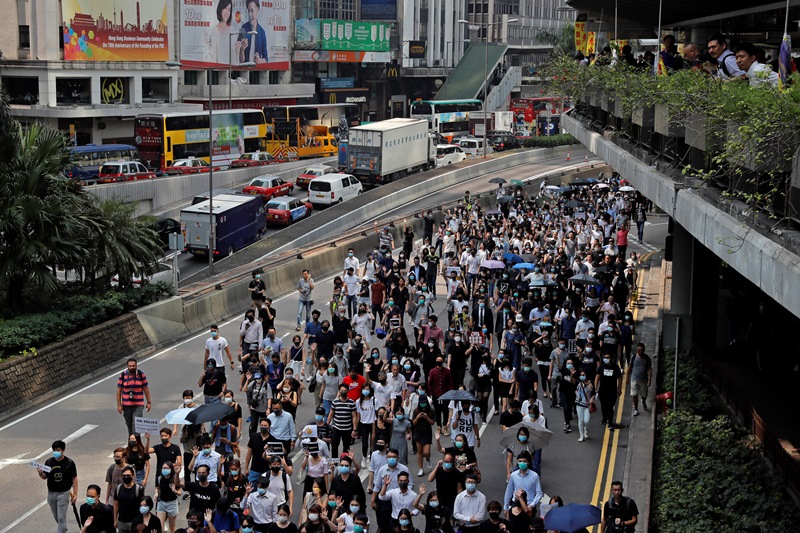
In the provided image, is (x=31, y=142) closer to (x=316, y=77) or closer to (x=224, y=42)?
(x=224, y=42)

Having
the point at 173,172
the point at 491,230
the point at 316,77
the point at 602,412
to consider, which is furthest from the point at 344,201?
the point at 316,77

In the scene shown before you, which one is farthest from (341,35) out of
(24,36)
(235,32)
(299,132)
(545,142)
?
(24,36)

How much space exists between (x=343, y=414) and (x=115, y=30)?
205ft

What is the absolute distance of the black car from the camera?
255 feet

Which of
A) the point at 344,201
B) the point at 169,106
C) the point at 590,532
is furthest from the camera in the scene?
the point at 169,106

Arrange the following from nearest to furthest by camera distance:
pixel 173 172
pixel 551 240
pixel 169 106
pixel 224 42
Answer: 1. pixel 551 240
2. pixel 173 172
3. pixel 169 106
4. pixel 224 42

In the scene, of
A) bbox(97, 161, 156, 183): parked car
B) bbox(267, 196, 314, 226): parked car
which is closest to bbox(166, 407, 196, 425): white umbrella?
bbox(267, 196, 314, 226): parked car

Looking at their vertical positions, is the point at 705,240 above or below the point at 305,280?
above

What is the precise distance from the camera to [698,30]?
3494cm

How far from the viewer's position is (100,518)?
13906mm

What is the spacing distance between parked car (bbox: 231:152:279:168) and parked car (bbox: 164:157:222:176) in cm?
324

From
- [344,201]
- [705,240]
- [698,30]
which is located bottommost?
[344,201]

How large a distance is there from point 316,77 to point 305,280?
79318 mm

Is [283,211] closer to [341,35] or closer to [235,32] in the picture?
[235,32]
